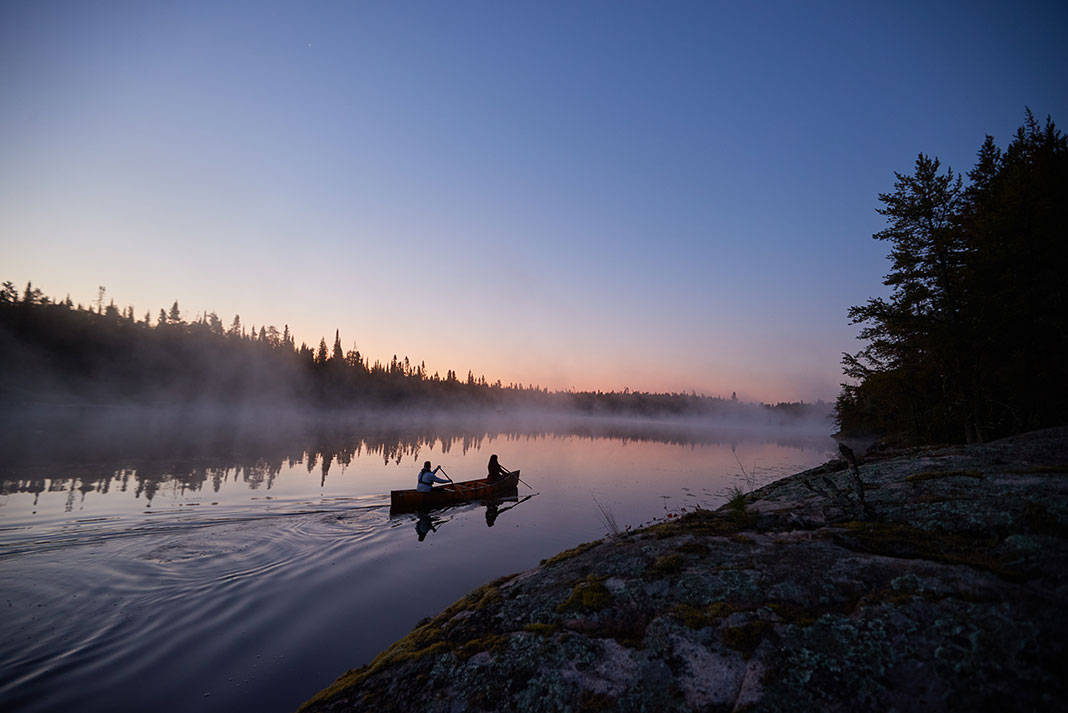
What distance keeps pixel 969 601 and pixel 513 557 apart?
15.3m

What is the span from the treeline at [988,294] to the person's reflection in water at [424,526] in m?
22.7

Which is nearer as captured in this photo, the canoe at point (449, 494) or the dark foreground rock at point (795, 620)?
the dark foreground rock at point (795, 620)

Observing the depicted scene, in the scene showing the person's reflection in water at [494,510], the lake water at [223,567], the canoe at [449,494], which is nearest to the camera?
the lake water at [223,567]

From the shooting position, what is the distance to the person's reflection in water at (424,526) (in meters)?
19.9

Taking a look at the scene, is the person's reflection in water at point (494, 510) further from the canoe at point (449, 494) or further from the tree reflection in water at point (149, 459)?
the canoe at point (449, 494)

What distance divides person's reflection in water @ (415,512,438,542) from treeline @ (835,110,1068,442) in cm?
2271

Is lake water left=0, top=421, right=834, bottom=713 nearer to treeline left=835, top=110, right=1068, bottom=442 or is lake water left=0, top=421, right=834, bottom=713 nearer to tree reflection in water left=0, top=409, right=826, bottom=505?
tree reflection in water left=0, top=409, right=826, bottom=505

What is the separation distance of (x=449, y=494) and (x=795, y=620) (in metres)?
22.7

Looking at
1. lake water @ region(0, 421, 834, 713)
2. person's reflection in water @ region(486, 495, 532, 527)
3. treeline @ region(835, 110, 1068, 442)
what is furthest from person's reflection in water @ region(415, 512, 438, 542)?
treeline @ region(835, 110, 1068, 442)

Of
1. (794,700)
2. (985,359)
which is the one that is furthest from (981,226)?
(794,700)

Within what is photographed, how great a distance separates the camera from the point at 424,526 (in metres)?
21.1

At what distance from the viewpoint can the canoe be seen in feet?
72.6

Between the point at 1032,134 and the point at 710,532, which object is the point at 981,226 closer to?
the point at 1032,134

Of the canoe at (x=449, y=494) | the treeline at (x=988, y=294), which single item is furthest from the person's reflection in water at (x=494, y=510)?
the treeline at (x=988, y=294)
